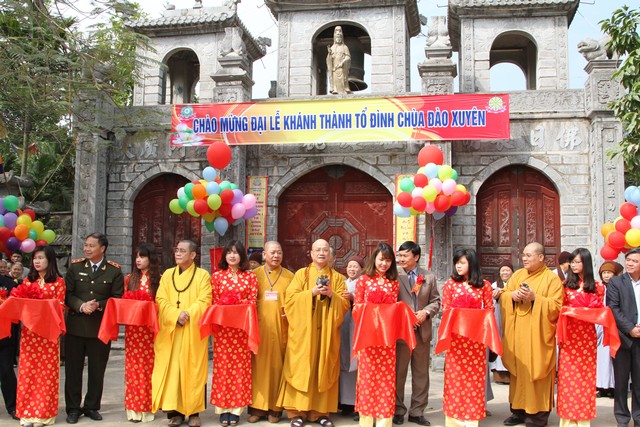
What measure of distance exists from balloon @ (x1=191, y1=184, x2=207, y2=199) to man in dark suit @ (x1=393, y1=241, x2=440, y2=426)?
4.75m

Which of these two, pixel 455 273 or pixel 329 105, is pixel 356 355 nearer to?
pixel 455 273

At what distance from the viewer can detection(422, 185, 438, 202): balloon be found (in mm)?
9586

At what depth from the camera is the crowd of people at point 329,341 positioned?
554 cm

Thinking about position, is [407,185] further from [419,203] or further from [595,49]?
[595,49]

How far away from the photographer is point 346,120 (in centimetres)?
1105

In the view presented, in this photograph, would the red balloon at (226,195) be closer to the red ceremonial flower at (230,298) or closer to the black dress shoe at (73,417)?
the red ceremonial flower at (230,298)

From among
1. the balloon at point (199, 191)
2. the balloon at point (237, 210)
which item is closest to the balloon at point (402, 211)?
the balloon at point (237, 210)

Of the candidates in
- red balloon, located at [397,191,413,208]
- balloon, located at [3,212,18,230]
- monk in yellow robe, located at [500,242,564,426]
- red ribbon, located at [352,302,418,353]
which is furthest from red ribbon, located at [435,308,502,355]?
balloon, located at [3,212,18,230]

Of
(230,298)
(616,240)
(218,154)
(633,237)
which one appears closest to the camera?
(230,298)

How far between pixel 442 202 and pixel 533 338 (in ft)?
13.8

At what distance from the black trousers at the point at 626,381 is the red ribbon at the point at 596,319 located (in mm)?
221

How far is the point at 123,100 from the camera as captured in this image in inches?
774

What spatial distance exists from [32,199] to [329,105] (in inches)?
328

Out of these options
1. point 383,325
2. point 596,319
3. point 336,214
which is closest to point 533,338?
point 596,319
